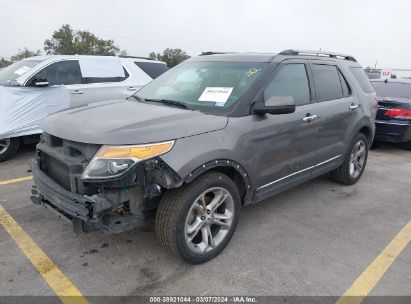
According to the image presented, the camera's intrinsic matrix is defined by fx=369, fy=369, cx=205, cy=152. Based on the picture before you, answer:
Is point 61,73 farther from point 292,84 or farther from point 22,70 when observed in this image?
point 292,84

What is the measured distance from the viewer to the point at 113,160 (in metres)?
2.69

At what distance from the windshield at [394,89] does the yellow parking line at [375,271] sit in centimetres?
439

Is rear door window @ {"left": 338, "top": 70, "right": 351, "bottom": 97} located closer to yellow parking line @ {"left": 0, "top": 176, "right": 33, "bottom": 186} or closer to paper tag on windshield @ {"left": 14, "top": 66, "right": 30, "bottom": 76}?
yellow parking line @ {"left": 0, "top": 176, "right": 33, "bottom": 186}

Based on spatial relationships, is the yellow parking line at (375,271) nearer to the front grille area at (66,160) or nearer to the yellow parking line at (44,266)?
the yellow parking line at (44,266)

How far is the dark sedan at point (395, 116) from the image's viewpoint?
703 centimetres

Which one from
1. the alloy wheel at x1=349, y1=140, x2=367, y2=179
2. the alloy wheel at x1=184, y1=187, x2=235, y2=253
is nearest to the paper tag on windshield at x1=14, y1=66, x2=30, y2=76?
the alloy wheel at x1=184, y1=187, x2=235, y2=253

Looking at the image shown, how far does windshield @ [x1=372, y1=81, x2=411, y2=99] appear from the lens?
24.5 ft

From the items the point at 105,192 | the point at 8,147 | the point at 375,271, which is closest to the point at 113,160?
the point at 105,192

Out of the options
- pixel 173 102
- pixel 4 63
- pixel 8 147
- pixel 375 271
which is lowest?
pixel 375 271

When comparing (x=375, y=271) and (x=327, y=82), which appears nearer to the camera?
(x=375, y=271)

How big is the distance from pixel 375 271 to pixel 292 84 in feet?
6.50

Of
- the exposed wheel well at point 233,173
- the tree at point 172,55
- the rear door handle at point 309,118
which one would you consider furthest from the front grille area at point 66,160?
the tree at point 172,55

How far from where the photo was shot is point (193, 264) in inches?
124

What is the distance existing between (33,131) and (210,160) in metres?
4.35
